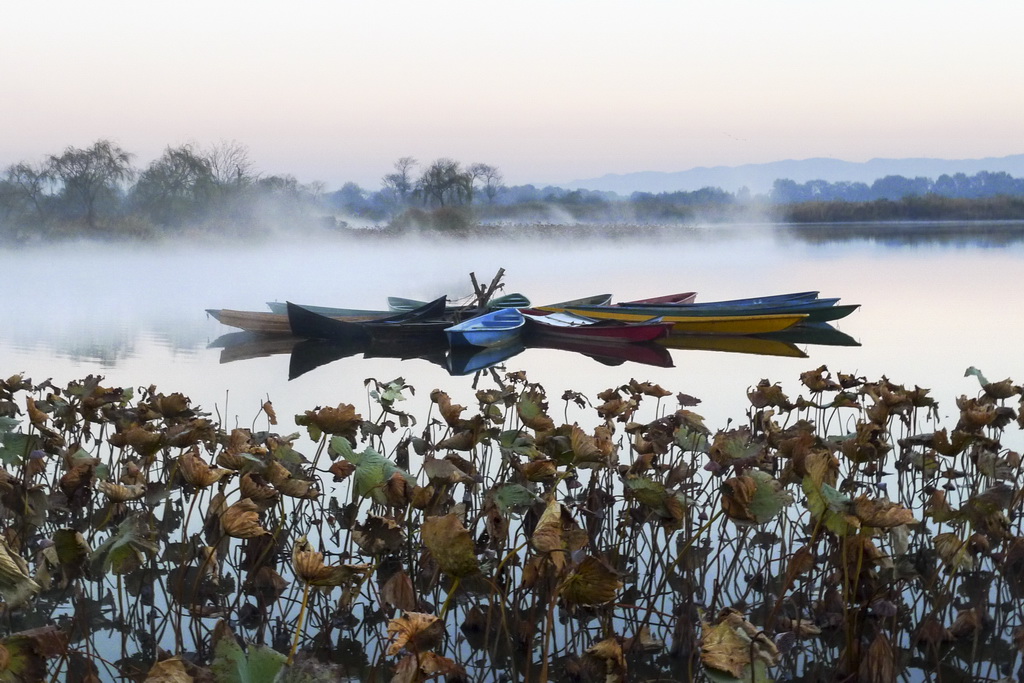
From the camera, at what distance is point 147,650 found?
11.6 ft

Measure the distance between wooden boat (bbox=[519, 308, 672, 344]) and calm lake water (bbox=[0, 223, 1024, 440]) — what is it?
578mm

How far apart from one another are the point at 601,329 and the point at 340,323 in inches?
138

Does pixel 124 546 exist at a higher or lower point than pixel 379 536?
higher

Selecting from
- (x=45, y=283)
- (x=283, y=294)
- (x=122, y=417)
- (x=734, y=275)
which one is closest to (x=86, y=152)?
(x=45, y=283)

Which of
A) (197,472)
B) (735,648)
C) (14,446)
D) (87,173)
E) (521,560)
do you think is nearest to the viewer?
(735,648)

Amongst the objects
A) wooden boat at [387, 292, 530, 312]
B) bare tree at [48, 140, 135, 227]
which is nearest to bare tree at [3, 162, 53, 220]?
bare tree at [48, 140, 135, 227]

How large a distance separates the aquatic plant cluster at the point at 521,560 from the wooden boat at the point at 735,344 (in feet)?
34.4

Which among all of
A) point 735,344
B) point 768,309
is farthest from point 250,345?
point 768,309

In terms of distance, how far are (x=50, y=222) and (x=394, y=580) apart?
47.8 meters

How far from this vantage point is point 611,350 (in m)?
14.7

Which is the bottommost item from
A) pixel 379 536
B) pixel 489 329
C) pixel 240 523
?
pixel 489 329

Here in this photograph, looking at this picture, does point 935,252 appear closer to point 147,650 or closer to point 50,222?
point 50,222

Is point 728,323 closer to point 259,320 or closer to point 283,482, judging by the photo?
point 259,320

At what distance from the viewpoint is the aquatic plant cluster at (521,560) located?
7.87 ft
